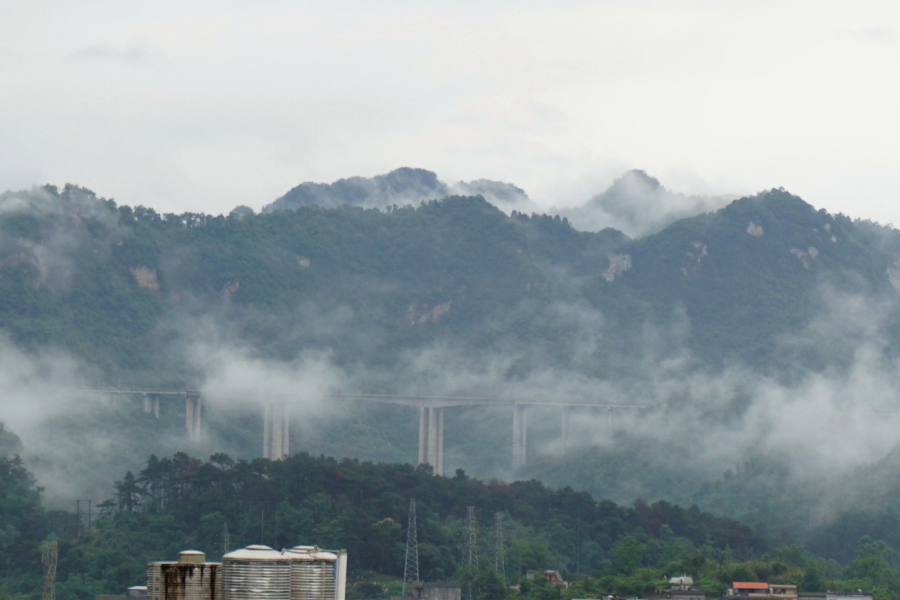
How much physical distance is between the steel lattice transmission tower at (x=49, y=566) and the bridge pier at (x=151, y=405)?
34.9 meters

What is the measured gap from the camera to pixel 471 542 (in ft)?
258

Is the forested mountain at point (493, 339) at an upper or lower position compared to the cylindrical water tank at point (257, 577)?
upper

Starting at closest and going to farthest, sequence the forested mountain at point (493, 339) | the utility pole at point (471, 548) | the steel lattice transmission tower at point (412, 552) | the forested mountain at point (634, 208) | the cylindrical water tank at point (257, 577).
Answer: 1. the cylindrical water tank at point (257, 577)
2. the utility pole at point (471, 548)
3. the steel lattice transmission tower at point (412, 552)
4. the forested mountain at point (493, 339)
5. the forested mountain at point (634, 208)

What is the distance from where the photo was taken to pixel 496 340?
438 ft

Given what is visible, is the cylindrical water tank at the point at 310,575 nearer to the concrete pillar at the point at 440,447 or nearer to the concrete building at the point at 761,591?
the concrete building at the point at 761,591

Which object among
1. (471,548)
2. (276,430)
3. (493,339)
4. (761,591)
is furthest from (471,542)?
(493,339)

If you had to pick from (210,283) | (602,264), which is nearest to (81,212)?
(210,283)

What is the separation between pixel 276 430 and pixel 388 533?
108 ft

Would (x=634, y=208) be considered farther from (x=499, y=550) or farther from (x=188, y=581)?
(x=188, y=581)

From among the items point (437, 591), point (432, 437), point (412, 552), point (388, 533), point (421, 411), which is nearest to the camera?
point (437, 591)

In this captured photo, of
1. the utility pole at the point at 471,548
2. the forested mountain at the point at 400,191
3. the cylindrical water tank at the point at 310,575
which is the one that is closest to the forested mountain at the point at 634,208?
the forested mountain at the point at 400,191

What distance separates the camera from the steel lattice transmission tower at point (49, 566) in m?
67.3

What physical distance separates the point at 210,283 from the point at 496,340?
17.5 metres

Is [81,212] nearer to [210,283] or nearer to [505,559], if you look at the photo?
[210,283]
